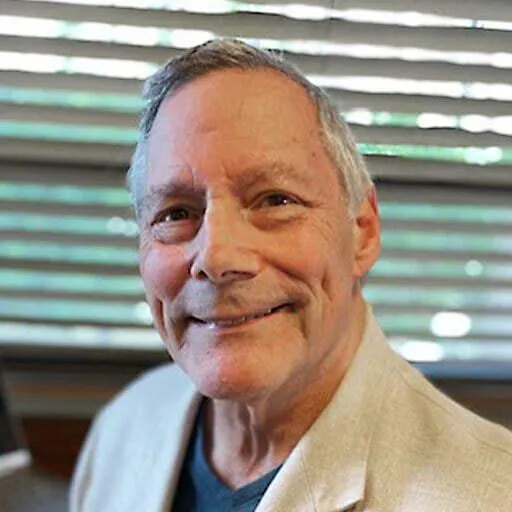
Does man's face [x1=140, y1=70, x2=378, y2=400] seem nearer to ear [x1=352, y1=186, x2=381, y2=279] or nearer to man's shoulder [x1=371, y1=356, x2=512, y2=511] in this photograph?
ear [x1=352, y1=186, x2=381, y2=279]

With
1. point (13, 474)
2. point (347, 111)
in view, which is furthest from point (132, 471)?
point (347, 111)

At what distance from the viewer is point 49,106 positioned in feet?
5.35

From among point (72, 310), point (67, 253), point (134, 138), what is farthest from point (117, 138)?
point (72, 310)

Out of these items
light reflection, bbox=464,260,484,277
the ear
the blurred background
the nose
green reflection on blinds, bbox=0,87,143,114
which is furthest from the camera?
light reflection, bbox=464,260,484,277

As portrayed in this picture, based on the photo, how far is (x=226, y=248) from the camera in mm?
1201

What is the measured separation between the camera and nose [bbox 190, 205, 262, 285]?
120 centimetres

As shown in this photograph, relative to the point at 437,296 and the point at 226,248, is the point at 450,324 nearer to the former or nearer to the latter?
the point at 437,296

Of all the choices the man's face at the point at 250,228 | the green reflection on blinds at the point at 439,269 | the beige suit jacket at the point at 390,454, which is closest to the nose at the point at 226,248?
the man's face at the point at 250,228

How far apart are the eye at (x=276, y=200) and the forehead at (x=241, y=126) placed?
1.3 inches

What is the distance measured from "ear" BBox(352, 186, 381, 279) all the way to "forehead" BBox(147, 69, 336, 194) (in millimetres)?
91

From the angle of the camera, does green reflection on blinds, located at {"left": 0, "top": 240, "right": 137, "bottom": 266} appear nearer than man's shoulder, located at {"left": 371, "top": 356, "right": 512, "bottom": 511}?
No

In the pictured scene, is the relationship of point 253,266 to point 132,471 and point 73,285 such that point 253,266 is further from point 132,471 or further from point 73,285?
point 73,285

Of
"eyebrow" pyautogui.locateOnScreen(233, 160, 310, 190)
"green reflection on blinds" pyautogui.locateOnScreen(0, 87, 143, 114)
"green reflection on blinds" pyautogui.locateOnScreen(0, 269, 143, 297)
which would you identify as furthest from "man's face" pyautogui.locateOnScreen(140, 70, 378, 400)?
"green reflection on blinds" pyautogui.locateOnScreen(0, 269, 143, 297)

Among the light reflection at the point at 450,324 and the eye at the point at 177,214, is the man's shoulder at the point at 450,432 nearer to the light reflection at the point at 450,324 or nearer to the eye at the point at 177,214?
the eye at the point at 177,214
